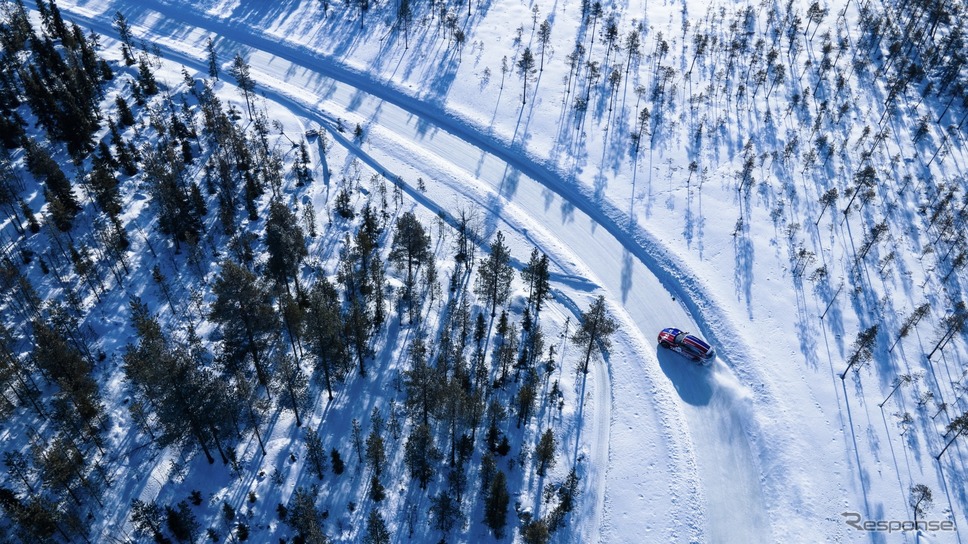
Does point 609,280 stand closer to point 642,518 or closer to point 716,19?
point 642,518

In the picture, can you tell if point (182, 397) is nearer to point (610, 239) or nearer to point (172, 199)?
point (172, 199)

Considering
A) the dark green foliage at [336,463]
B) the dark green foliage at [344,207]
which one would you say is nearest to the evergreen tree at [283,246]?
the dark green foliage at [344,207]

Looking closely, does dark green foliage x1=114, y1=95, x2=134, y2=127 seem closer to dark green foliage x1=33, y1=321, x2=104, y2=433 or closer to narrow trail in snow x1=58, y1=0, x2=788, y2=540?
narrow trail in snow x1=58, y1=0, x2=788, y2=540

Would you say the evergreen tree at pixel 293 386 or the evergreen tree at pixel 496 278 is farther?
the evergreen tree at pixel 496 278

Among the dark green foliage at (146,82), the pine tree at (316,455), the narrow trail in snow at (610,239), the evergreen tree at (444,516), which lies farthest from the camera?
the dark green foliage at (146,82)

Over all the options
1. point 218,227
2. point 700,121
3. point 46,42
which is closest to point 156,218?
point 218,227

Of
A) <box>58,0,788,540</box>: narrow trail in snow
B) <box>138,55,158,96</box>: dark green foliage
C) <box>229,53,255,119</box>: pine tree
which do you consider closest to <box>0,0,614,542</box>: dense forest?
<box>138,55,158,96</box>: dark green foliage

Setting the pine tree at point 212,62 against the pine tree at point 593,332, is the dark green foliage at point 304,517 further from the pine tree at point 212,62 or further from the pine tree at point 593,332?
the pine tree at point 212,62
